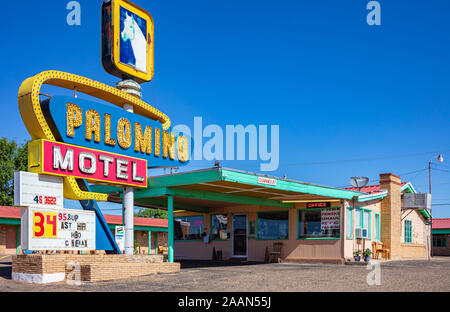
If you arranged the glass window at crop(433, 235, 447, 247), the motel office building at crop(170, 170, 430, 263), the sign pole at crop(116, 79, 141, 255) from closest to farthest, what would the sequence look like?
the sign pole at crop(116, 79, 141, 255) → the motel office building at crop(170, 170, 430, 263) → the glass window at crop(433, 235, 447, 247)

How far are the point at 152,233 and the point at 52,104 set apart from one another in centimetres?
3463

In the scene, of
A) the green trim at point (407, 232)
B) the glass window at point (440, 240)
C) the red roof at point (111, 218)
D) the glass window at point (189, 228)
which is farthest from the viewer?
the glass window at point (440, 240)

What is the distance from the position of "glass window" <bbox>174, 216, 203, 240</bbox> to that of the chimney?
10.7m

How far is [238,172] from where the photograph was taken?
18.1 metres

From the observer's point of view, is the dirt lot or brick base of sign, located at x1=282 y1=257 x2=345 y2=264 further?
brick base of sign, located at x1=282 y1=257 x2=345 y2=264

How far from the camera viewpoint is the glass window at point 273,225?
25594 millimetres

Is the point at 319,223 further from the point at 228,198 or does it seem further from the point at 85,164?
the point at 85,164

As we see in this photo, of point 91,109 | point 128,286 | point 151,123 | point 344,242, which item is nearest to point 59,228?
point 128,286

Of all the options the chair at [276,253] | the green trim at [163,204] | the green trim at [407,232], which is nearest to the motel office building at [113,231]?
the green trim at [163,204]

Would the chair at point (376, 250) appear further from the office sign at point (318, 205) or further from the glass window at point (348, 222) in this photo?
the office sign at point (318, 205)

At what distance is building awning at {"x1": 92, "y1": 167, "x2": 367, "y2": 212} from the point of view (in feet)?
59.5

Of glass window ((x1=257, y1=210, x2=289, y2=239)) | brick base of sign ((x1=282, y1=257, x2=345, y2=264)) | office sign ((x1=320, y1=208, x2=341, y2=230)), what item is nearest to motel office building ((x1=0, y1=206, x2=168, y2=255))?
glass window ((x1=257, y1=210, x2=289, y2=239))

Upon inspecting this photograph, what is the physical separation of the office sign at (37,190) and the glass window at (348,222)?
14131 millimetres

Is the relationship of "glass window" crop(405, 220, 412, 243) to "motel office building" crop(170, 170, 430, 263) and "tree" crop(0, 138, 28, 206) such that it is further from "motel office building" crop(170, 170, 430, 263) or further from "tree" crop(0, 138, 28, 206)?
"tree" crop(0, 138, 28, 206)
